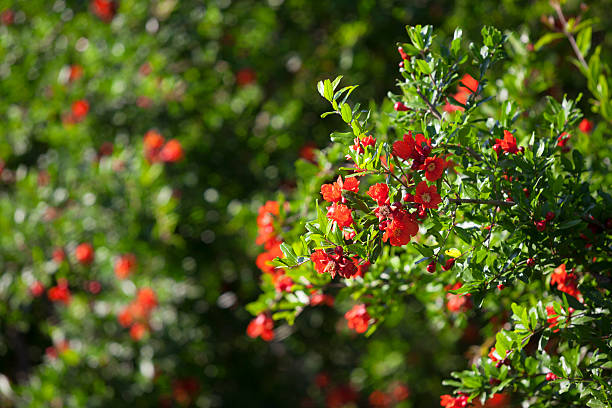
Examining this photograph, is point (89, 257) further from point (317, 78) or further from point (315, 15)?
point (315, 15)

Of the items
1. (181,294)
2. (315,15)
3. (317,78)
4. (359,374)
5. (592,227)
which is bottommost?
(359,374)

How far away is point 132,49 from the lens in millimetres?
3082

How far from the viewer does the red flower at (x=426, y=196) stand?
923 mm

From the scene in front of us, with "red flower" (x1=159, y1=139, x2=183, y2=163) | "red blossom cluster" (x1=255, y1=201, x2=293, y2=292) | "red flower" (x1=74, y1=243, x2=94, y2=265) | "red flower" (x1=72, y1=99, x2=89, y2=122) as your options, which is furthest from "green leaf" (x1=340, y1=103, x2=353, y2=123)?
"red flower" (x1=72, y1=99, x2=89, y2=122)

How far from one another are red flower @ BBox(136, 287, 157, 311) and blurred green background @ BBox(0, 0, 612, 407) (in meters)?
0.04

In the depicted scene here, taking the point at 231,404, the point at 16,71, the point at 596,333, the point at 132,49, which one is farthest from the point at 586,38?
the point at 16,71

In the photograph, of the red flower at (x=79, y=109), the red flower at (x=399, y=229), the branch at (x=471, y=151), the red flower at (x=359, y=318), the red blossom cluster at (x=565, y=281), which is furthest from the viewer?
the red flower at (x=79, y=109)

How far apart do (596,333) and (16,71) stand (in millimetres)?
3615

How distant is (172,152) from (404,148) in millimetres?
2053

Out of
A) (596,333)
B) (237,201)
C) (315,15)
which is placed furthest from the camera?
(315,15)

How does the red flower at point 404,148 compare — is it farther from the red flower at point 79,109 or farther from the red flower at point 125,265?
the red flower at point 79,109

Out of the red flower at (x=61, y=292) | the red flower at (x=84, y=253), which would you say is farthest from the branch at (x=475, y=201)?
the red flower at (x=61, y=292)

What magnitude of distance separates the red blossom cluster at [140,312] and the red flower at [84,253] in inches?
12.8

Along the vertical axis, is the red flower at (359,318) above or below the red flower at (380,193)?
below
